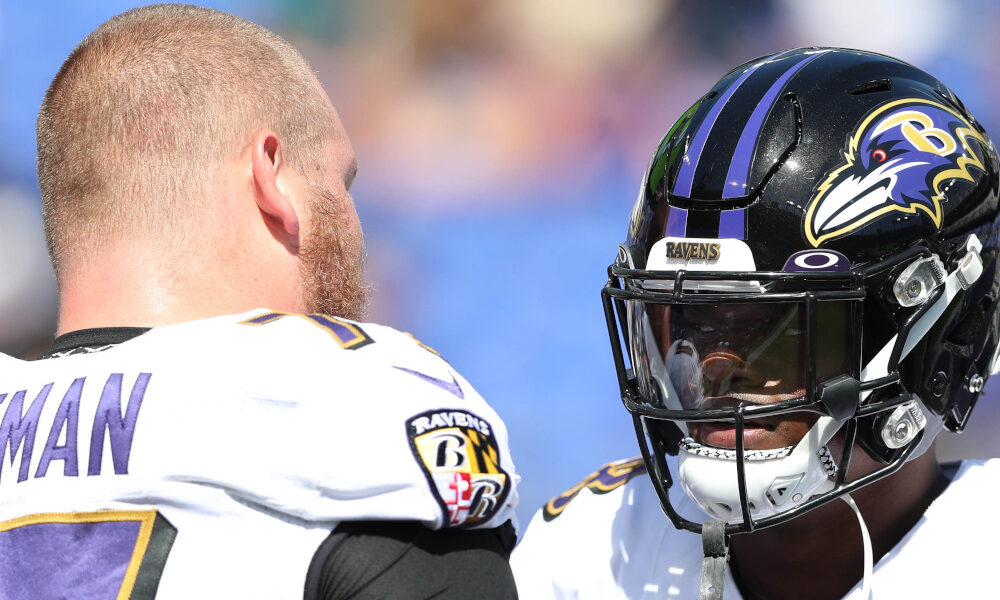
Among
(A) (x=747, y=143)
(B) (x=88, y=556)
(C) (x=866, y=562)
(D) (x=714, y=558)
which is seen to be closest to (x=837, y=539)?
(C) (x=866, y=562)

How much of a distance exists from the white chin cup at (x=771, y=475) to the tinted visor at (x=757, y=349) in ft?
0.26

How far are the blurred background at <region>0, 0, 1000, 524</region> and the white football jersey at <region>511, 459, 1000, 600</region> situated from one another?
6.77 ft

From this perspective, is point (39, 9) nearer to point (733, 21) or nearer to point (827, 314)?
point (733, 21)

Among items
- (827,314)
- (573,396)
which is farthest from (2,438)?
(573,396)

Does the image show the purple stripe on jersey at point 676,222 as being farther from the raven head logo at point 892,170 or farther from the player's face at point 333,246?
the player's face at point 333,246

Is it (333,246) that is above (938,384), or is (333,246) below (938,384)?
above

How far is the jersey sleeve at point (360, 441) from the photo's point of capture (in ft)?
3.64

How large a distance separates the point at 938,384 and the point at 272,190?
110cm

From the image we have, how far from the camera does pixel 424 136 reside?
173 inches

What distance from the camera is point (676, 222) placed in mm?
1694

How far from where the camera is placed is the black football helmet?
1.59 meters

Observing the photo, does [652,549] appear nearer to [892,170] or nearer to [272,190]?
[892,170]

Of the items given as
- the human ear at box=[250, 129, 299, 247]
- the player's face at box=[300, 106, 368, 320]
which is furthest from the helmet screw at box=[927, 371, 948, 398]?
the human ear at box=[250, 129, 299, 247]

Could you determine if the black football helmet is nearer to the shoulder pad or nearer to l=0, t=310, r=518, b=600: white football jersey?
the shoulder pad
